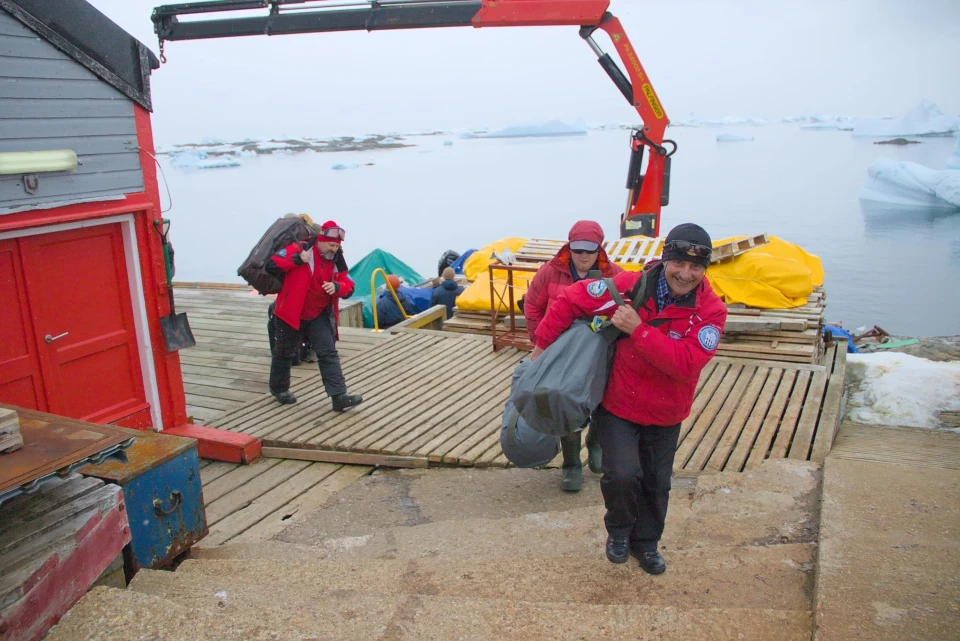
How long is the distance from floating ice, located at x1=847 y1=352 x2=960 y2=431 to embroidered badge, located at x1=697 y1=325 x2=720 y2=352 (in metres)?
4.44

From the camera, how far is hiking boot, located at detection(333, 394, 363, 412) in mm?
6355

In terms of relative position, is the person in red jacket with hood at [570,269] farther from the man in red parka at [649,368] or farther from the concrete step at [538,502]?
the man in red parka at [649,368]

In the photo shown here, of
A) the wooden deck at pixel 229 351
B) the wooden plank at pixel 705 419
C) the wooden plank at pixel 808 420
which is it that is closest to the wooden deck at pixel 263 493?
A: the wooden deck at pixel 229 351

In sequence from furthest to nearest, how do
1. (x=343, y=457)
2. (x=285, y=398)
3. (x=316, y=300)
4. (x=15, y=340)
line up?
(x=285, y=398), (x=316, y=300), (x=343, y=457), (x=15, y=340)

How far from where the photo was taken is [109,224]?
5352mm

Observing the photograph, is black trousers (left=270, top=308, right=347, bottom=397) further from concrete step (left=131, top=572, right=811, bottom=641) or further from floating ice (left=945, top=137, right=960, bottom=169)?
floating ice (left=945, top=137, right=960, bottom=169)

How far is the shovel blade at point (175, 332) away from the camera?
5.72 metres

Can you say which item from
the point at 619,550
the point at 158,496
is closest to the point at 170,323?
the point at 158,496

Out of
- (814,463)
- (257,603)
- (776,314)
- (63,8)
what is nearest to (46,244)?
(63,8)

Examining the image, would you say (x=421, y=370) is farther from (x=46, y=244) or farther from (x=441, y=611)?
(x=441, y=611)

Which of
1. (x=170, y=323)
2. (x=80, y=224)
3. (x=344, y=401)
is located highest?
(x=80, y=224)

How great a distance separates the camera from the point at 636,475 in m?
3.25

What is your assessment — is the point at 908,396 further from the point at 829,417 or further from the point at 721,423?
the point at 721,423

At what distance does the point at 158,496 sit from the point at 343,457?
6.44 ft
